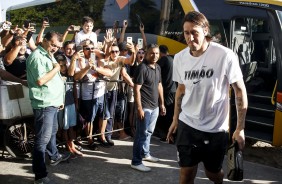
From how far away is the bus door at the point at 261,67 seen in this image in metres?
5.47

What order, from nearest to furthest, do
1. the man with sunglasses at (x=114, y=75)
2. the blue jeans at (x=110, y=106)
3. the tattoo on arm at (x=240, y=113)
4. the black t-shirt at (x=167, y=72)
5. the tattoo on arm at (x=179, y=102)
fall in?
1. the tattoo on arm at (x=240, y=113)
2. the tattoo on arm at (x=179, y=102)
3. the man with sunglasses at (x=114, y=75)
4. the blue jeans at (x=110, y=106)
5. the black t-shirt at (x=167, y=72)

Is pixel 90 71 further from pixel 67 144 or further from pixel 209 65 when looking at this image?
pixel 209 65

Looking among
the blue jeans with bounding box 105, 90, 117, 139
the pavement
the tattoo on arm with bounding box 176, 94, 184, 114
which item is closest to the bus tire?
the pavement

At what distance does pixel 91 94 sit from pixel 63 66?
0.64 meters

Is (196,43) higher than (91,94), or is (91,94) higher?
(196,43)

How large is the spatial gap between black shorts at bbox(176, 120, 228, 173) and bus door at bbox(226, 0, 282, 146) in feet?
8.26

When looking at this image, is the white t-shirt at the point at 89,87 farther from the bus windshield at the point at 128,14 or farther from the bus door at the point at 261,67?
the bus windshield at the point at 128,14

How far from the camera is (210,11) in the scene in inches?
298

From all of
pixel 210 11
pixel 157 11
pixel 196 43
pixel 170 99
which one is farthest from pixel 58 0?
pixel 196 43

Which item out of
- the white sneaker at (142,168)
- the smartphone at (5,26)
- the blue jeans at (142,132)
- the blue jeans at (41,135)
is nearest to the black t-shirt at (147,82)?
the blue jeans at (142,132)

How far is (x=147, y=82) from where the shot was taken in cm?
473

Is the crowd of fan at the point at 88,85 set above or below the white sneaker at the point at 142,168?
above

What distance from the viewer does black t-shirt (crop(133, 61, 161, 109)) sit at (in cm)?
463

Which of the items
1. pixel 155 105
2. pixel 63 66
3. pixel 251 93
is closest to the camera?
pixel 155 105
